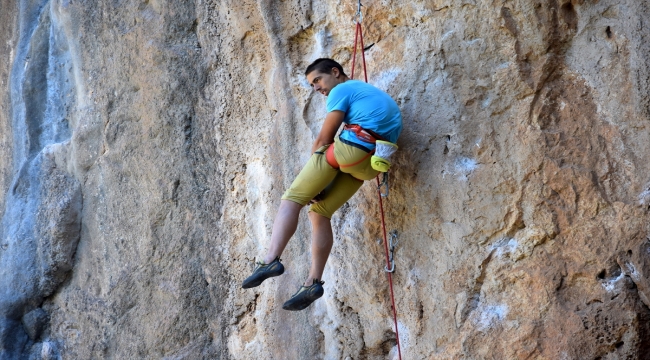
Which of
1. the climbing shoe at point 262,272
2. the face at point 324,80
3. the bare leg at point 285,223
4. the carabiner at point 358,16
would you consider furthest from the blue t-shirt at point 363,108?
the climbing shoe at point 262,272

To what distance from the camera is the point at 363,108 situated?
4148 millimetres

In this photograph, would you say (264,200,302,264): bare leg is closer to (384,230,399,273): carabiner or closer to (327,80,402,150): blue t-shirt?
(327,80,402,150): blue t-shirt

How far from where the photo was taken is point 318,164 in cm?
421

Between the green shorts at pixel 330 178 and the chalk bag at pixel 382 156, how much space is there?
82 mm

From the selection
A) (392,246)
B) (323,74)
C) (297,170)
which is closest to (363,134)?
(323,74)

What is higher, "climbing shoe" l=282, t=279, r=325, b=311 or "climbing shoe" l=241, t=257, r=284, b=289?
"climbing shoe" l=241, t=257, r=284, b=289

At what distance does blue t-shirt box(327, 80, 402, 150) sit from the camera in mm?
4141

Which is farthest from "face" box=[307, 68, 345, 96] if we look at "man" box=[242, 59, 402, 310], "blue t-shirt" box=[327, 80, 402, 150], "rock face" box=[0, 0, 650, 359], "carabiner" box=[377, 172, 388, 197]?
"carabiner" box=[377, 172, 388, 197]

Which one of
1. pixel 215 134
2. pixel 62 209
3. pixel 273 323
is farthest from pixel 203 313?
pixel 62 209

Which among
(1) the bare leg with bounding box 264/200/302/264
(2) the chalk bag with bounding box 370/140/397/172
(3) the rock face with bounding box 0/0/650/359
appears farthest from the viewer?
(1) the bare leg with bounding box 264/200/302/264

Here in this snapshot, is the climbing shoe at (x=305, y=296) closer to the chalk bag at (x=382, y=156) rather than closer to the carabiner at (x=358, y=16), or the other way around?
the chalk bag at (x=382, y=156)

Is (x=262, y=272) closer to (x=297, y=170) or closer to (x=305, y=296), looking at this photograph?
(x=305, y=296)

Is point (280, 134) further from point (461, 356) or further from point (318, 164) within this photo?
point (461, 356)

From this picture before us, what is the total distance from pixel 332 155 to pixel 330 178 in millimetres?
139
